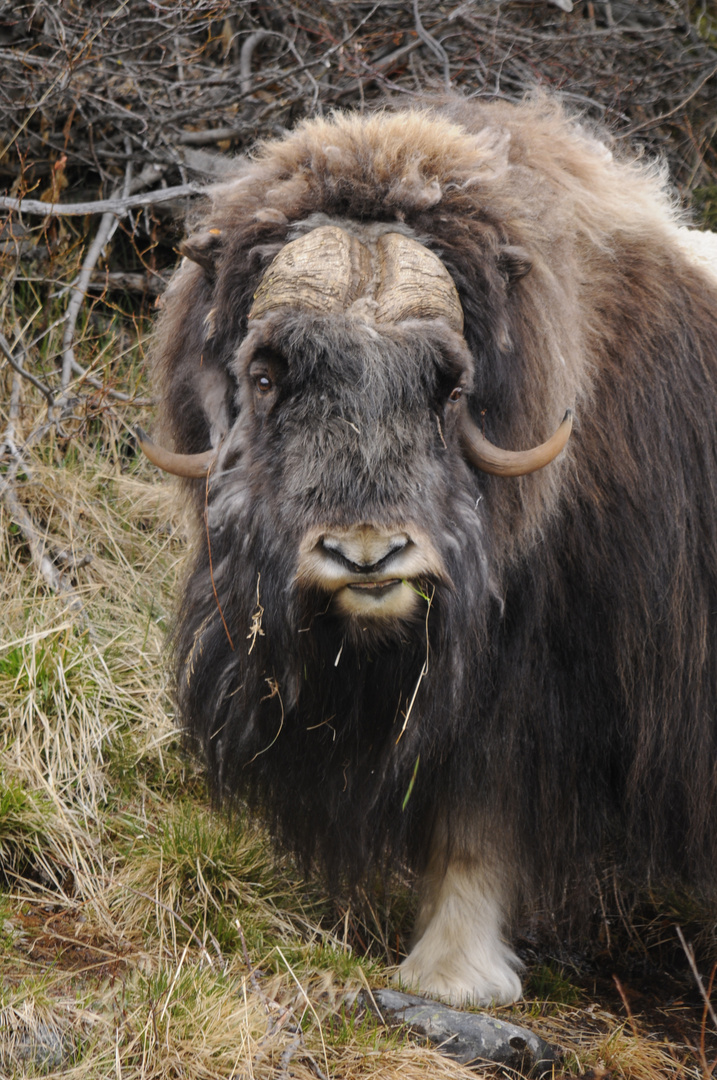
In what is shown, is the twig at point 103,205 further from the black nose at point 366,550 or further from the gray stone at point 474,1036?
the gray stone at point 474,1036

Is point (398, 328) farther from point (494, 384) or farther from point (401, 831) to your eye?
point (401, 831)

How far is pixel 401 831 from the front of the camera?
254 centimetres

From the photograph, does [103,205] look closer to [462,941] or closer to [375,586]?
[375,586]

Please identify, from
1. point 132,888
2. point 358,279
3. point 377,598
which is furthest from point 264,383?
point 132,888

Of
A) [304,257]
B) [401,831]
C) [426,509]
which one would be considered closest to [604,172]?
[304,257]

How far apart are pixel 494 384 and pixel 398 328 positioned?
1.01ft

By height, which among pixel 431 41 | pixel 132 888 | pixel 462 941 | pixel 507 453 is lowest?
pixel 132 888

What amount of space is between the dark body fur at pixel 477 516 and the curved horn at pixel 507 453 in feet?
0.12

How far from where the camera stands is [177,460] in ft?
7.95

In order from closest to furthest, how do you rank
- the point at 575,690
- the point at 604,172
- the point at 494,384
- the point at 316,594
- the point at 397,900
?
the point at 316,594, the point at 494,384, the point at 575,690, the point at 604,172, the point at 397,900

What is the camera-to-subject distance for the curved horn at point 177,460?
239cm

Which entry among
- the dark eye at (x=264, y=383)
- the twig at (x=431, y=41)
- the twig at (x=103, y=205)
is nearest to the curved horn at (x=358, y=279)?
the dark eye at (x=264, y=383)

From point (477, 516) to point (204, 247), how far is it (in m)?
0.76

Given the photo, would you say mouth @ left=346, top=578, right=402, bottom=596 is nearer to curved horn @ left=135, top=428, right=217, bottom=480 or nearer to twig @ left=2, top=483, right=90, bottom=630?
curved horn @ left=135, top=428, right=217, bottom=480
